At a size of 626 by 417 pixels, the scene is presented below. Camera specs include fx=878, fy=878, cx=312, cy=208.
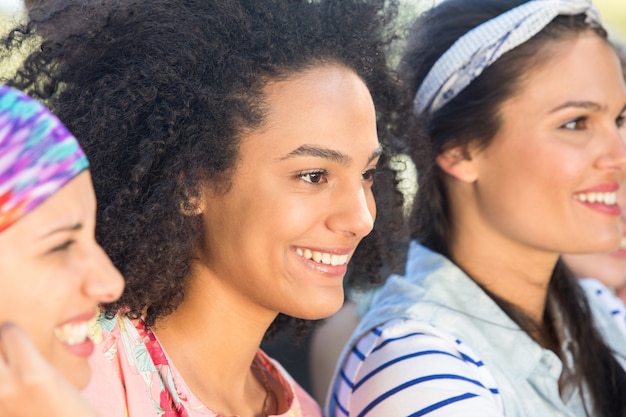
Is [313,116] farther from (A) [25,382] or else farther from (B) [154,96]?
(A) [25,382]

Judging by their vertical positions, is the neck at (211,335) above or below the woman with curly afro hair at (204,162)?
below

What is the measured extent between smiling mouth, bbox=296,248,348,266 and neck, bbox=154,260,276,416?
0.59 ft

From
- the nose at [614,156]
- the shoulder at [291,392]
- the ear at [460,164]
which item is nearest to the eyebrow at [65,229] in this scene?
the shoulder at [291,392]

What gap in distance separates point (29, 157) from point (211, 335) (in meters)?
0.91

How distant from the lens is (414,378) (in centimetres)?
208

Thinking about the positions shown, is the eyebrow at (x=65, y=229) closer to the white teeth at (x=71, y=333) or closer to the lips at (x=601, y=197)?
the white teeth at (x=71, y=333)

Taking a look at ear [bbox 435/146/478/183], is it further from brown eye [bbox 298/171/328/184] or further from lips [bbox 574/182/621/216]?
brown eye [bbox 298/171/328/184]

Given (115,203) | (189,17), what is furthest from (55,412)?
(189,17)

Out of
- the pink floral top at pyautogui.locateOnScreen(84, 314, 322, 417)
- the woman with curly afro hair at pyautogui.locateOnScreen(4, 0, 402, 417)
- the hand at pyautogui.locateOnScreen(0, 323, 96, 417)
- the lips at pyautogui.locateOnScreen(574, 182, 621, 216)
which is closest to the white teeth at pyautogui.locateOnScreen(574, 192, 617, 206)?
the lips at pyautogui.locateOnScreen(574, 182, 621, 216)

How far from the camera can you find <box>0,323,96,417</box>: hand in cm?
104

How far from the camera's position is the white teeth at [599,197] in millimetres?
2415

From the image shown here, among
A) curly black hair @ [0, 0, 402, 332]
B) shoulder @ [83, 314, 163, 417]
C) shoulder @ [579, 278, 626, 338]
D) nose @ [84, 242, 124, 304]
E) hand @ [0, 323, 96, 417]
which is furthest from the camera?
shoulder @ [579, 278, 626, 338]

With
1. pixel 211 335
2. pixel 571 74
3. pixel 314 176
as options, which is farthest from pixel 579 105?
pixel 211 335

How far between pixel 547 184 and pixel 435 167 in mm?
356
